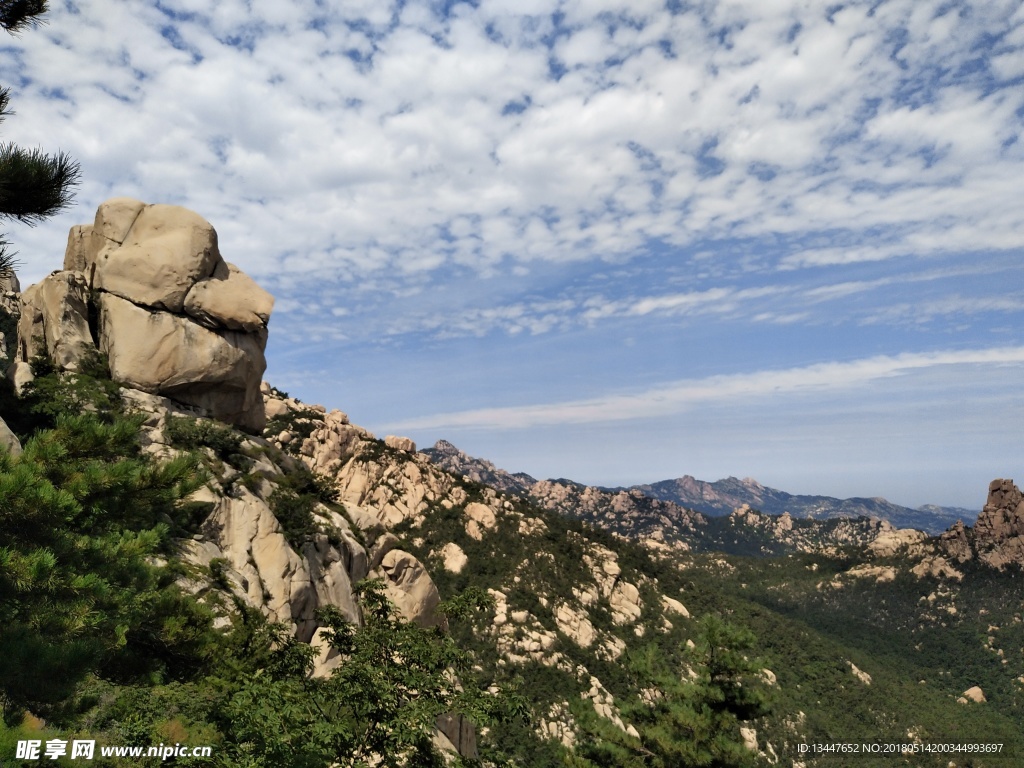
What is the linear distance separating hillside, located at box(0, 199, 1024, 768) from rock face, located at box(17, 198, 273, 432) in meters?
0.14

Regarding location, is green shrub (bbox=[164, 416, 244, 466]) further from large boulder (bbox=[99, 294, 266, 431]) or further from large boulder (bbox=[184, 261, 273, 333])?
large boulder (bbox=[184, 261, 273, 333])

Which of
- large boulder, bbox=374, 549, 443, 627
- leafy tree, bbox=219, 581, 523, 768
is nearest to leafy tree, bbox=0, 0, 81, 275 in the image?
leafy tree, bbox=219, 581, 523, 768

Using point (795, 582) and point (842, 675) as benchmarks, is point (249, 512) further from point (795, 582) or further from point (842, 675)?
point (795, 582)

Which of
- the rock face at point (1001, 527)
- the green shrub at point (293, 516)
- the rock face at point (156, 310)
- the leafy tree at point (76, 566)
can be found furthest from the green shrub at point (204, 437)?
the rock face at point (1001, 527)

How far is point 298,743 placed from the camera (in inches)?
407

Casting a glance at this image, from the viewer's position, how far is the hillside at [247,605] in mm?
9812

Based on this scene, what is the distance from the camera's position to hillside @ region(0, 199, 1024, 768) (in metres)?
9.81

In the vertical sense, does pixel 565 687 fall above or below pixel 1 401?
below

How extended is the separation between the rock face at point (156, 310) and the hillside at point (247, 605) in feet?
0.45

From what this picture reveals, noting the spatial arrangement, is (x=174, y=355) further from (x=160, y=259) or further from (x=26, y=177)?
(x=26, y=177)

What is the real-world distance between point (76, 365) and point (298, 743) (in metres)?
27.4

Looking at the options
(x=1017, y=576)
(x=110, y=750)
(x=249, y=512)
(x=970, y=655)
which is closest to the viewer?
(x=110, y=750)

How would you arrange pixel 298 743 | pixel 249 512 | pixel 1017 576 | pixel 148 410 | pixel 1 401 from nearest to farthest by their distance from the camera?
1. pixel 298 743
2. pixel 1 401
3. pixel 249 512
4. pixel 148 410
5. pixel 1017 576

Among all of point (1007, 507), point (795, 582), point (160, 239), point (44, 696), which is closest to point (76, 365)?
point (160, 239)
